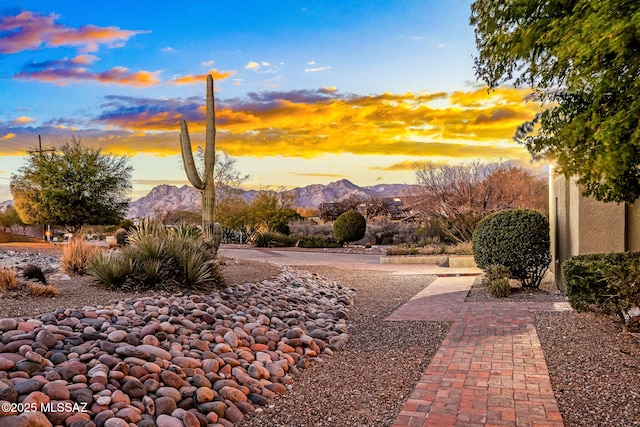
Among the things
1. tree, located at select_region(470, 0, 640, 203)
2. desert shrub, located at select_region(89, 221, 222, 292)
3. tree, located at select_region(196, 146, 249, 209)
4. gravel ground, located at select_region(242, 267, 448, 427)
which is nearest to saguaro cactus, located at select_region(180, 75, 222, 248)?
desert shrub, located at select_region(89, 221, 222, 292)

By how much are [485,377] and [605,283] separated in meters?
3.18

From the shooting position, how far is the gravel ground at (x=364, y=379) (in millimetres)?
4477

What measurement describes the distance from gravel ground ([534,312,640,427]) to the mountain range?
19.0 metres

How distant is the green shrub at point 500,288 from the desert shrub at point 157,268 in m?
5.22

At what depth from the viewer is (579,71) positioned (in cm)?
504

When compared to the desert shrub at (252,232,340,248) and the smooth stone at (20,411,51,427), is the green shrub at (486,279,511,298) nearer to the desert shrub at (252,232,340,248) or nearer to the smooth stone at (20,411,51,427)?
the smooth stone at (20,411,51,427)

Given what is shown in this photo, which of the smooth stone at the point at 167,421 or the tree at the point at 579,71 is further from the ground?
the tree at the point at 579,71

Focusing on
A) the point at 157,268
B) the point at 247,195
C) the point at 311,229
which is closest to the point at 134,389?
the point at 157,268

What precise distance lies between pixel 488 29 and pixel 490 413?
446 centimetres

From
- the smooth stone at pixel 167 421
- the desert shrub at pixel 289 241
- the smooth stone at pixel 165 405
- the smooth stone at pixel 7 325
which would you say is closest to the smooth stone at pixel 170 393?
the smooth stone at pixel 165 405

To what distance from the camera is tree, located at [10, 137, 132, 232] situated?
75.9ft

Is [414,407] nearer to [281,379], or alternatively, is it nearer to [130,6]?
[281,379]

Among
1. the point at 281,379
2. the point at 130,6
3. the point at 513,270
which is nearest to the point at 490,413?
the point at 281,379

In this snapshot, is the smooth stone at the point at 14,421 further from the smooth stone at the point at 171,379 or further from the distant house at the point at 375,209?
the distant house at the point at 375,209
